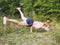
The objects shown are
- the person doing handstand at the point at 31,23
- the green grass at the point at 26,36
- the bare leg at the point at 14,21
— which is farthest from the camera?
the bare leg at the point at 14,21

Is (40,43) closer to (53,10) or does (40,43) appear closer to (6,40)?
(6,40)

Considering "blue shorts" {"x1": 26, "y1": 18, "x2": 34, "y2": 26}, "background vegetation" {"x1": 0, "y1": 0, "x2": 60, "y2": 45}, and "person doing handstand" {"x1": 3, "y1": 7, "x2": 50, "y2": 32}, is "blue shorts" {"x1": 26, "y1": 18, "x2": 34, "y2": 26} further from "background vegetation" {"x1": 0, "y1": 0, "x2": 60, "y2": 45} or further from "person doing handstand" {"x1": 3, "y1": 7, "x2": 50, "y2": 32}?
"background vegetation" {"x1": 0, "y1": 0, "x2": 60, "y2": 45}

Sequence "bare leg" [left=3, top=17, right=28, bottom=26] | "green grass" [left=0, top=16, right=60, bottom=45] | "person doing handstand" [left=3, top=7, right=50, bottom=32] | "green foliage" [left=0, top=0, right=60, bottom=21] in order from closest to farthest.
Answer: "green grass" [left=0, top=16, right=60, bottom=45] → "person doing handstand" [left=3, top=7, right=50, bottom=32] → "bare leg" [left=3, top=17, right=28, bottom=26] → "green foliage" [left=0, top=0, right=60, bottom=21]

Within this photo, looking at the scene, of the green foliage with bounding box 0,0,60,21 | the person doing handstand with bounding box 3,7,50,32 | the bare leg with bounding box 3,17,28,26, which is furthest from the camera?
the green foliage with bounding box 0,0,60,21

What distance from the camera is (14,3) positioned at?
834cm

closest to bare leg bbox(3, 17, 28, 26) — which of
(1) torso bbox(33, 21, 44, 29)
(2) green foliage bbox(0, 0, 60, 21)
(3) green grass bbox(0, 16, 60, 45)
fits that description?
(3) green grass bbox(0, 16, 60, 45)

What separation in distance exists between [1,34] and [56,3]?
1.87 meters

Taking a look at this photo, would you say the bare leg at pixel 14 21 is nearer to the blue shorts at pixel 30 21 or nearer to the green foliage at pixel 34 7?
the blue shorts at pixel 30 21

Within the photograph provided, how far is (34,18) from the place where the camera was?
7.88 m

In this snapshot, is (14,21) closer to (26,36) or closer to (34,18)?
(34,18)

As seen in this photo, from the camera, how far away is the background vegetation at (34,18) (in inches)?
262

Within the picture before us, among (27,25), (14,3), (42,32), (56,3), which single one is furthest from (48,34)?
(14,3)

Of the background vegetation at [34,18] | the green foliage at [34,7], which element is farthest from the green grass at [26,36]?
the green foliage at [34,7]

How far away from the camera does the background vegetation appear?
664 centimetres
